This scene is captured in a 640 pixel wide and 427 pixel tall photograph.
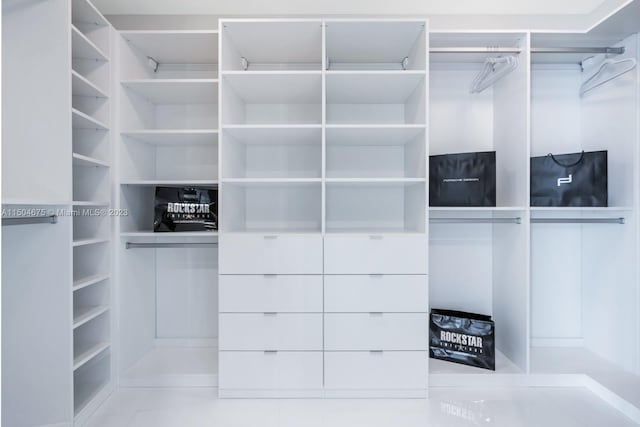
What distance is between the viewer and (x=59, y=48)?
176 cm

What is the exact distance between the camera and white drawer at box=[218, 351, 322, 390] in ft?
7.02

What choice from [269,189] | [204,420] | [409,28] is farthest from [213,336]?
[409,28]

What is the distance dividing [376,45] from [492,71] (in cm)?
81

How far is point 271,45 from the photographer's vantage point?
2.36 m

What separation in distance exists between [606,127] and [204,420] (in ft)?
9.83

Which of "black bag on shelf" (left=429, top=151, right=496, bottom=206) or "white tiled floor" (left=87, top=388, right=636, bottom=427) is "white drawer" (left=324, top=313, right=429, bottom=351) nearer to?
"white tiled floor" (left=87, top=388, right=636, bottom=427)

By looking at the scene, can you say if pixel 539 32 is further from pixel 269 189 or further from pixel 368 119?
pixel 269 189

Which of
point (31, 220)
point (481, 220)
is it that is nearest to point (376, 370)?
point (481, 220)

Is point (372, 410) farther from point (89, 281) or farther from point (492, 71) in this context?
point (492, 71)

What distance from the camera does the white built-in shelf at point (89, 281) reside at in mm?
1920

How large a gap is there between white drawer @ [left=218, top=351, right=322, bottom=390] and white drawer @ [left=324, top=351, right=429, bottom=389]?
0.28 ft

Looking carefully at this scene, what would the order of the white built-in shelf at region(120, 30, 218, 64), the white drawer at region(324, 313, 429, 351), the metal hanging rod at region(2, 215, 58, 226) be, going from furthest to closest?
the white built-in shelf at region(120, 30, 218, 64) < the white drawer at region(324, 313, 429, 351) < the metal hanging rod at region(2, 215, 58, 226)

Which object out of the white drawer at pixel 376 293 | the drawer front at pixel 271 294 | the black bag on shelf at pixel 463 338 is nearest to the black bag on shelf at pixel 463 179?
the white drawer at pixel 376 293

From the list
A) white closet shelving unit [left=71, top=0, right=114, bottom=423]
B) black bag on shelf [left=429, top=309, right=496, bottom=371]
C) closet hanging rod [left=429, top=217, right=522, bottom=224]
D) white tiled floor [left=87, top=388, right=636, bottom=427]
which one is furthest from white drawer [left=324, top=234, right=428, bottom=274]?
white closet shelving unit [left=71, top=0, right=114, bottom=423]
